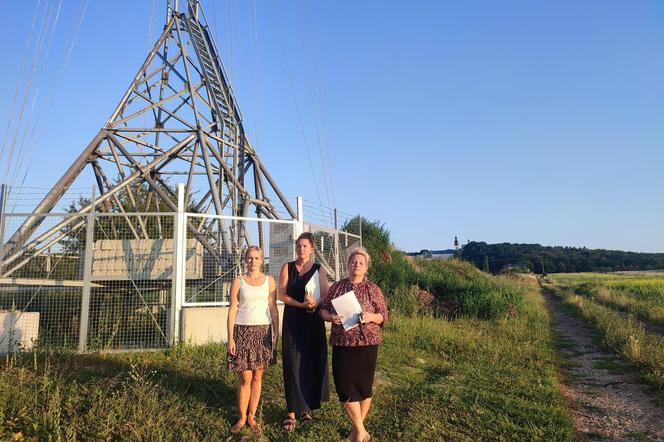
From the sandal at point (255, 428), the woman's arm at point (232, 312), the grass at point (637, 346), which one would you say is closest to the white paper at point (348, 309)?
the woman's arm at point (232, 312)

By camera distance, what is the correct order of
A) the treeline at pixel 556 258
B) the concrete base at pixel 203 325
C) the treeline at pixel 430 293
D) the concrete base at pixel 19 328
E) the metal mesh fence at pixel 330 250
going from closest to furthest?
the concrete base at pixel 19 328, the concrete base at pixel 203 325, the metal mesh fence at pixel 330 250, the treeline at pixel 430 293, the treeline at pixel 556 258

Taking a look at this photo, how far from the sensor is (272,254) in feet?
32.0

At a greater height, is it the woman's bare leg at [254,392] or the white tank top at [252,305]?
the white tank top at [252,305]

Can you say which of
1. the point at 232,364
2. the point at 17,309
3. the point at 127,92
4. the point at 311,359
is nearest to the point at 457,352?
the point at 311,359

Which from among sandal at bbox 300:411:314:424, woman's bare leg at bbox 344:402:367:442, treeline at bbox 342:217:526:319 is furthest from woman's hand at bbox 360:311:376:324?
treeline at bbox 342:217:526:319

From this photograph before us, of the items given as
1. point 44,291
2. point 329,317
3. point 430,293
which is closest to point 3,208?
point 44,291

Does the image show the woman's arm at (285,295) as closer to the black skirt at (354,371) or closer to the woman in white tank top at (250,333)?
the woman in white tank top at (250,333)

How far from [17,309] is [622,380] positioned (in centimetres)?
1002

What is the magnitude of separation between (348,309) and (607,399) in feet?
14.7

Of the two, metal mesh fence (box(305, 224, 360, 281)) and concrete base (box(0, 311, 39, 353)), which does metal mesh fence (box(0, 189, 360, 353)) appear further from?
metal mesh fence (box(305, 224, 360, 281))

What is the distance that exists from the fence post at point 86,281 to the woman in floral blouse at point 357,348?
5.20 metres

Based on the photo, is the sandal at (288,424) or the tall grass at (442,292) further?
the tall grass at (442,292)

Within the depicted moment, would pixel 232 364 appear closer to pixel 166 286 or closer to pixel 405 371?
pixel 405 371

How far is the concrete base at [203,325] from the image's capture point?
812 cm
